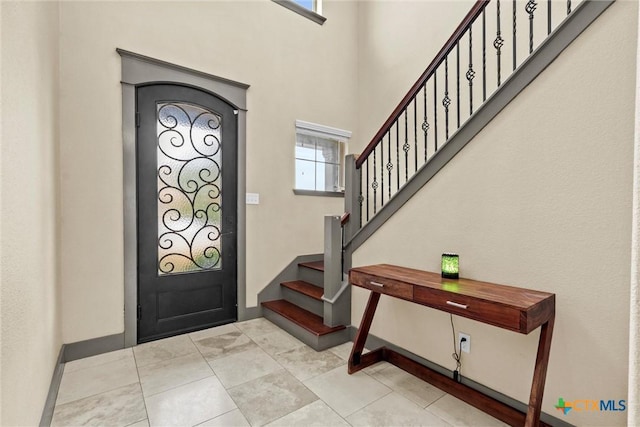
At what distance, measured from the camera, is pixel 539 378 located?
4.99 feet

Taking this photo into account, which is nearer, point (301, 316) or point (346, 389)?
point (346, 389)

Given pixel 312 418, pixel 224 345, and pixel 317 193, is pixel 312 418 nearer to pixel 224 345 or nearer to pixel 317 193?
pixel 224 345

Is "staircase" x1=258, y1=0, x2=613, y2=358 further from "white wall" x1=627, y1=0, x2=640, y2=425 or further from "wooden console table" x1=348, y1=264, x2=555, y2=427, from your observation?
"white wall" x1=627, y1=0, x2=640, y2=425

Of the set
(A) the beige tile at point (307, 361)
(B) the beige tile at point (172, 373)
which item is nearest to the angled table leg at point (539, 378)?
(A) the beige tile at point (307, 361)

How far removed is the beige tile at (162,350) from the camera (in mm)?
2544

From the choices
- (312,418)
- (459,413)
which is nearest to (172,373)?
(312,418)

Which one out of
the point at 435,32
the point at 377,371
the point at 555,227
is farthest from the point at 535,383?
the point at 435,32

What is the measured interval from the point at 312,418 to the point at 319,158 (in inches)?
122

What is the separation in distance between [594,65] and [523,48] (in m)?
1.73

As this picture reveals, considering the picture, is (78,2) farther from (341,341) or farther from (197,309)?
(341,341)

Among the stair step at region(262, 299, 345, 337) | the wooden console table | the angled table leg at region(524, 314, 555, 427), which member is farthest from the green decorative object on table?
the stair step at region(262, 299, 345, 337)

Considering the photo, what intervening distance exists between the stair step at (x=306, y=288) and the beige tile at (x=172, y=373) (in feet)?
3.85

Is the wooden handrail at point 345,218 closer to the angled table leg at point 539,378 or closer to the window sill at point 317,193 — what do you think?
the window sill at point 317,193

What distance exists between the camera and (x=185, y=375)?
2.29 meters
